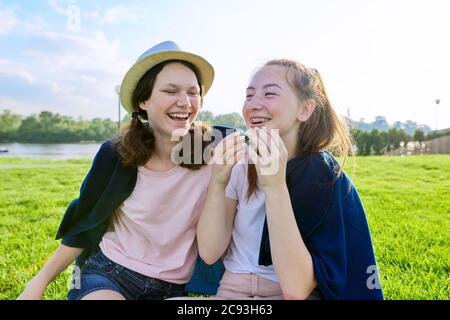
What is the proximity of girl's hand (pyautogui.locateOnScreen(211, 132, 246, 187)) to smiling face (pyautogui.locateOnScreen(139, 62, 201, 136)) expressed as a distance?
31 cm

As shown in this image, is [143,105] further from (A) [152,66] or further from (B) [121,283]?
(B) [121,283]

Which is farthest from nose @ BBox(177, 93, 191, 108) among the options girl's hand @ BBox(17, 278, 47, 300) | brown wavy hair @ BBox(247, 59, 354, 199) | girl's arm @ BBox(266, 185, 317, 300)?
girl's hand @ BBox(17, 278, 47, 300)

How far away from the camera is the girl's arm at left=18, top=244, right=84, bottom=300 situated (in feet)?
6.87

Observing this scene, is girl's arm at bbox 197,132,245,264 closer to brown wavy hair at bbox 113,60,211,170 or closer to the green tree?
brown wavy hair at bbox 113,60,211,170

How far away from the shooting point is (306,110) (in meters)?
2.05

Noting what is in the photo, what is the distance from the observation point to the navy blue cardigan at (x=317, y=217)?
5.90 ft

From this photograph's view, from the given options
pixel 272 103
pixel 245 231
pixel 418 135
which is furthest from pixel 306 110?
pixel 418 135

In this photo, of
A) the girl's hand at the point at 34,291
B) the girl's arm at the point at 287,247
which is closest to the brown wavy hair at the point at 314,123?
the girl's arm at the point at 287,247

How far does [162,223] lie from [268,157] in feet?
2.49

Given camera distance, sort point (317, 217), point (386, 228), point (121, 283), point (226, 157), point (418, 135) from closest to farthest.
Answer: point (317, 217), point (226, 157), point (121, 283), point (386, 228), point (418, 135)

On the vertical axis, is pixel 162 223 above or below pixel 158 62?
below
